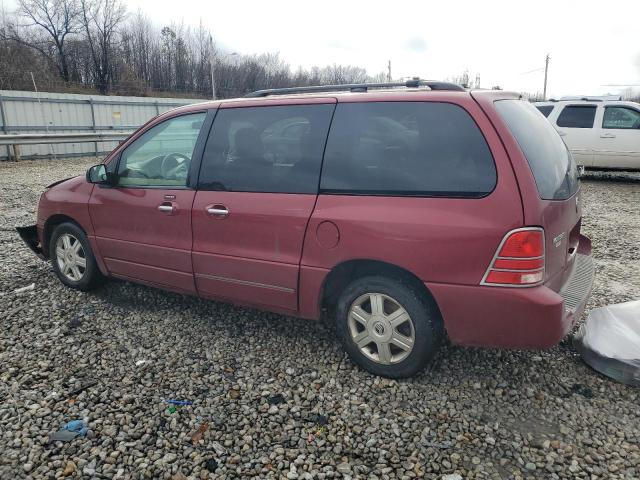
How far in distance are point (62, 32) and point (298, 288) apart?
178 feet

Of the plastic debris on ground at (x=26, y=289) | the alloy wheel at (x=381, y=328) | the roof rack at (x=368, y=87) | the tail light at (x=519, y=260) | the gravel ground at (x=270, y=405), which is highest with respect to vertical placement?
the roof rack at (x=368, y=87)

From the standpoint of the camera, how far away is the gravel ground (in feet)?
8.11

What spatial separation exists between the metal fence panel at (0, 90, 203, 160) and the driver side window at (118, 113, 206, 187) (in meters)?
15.5

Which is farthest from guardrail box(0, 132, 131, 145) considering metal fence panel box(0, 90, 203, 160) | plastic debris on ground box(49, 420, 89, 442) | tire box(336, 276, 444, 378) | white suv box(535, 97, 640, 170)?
tire box(336, 276, 444, 378)

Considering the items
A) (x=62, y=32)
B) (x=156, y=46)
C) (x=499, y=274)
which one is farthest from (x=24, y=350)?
(x=156, y=46)

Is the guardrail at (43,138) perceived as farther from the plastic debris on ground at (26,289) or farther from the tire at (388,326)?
the tire at (388,326)

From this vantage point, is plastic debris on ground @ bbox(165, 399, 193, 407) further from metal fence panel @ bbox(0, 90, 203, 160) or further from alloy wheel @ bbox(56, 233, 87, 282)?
metal fence panel @ bbox(0, 90, 203, 160)

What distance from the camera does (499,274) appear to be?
2676 millimetres

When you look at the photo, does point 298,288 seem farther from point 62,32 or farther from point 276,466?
point 62,32

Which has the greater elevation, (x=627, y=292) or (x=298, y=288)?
(x=298, y=288)

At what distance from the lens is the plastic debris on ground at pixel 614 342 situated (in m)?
3.10

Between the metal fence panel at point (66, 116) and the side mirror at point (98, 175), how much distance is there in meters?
15.1

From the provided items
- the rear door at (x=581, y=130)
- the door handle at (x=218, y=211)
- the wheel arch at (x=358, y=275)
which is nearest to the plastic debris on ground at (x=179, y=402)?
the wheel arch at (x=358, y=275)

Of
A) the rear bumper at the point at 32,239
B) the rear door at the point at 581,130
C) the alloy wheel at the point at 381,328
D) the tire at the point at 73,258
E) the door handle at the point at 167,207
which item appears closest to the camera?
the alloy wheel at the point at 381,328
